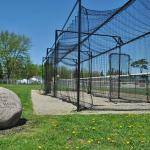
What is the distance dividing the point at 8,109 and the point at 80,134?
1732 millimetres

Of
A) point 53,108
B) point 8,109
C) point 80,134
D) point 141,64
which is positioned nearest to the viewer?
point 80,134

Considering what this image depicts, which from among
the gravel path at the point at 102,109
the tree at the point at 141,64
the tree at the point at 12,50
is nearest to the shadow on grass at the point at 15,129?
the gravel path at the point at 102,109

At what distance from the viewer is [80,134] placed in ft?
23.1

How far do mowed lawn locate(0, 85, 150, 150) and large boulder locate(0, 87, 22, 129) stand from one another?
8.2 inches

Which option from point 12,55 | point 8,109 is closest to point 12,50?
point 12,55

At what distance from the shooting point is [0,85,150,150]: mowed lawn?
6.16m

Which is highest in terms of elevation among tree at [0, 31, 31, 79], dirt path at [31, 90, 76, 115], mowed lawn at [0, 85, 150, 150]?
tree at [0, 31, 31, 79]

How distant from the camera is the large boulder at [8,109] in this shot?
7.82 metres

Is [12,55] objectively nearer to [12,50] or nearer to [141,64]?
[12,50]

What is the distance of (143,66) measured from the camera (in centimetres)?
1645

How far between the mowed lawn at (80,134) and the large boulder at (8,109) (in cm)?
21

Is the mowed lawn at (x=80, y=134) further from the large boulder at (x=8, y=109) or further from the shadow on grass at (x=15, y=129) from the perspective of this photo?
the large boulder at (x=8, y=109)

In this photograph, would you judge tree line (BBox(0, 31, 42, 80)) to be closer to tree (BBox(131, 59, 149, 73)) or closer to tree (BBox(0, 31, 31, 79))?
tree (BBox(0, 31, 31, 79))

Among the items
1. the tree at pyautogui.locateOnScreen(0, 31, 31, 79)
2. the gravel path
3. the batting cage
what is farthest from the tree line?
the gravel path
